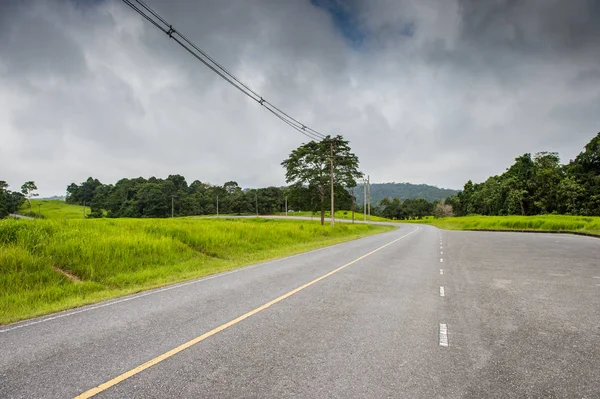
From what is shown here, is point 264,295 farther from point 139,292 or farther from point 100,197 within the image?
point 100,197

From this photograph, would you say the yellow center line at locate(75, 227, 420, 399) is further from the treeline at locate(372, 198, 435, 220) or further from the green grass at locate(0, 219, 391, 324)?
the treeline at locate(372, 198, 435, 220)

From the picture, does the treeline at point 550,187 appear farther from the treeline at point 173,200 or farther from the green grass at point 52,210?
the green grass at point 52,210

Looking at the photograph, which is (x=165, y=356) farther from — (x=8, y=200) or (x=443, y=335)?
(x=8, y=200)

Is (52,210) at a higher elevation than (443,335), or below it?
higher

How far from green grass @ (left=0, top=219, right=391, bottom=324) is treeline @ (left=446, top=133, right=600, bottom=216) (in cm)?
7837

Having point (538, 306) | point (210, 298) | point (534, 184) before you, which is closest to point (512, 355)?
point (538, 306)

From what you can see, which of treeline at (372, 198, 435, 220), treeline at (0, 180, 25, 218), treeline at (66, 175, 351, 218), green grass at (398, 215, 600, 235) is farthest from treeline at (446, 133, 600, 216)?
treeline at (0, 180, 25, 218)

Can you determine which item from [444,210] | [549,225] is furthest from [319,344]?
[444,210]

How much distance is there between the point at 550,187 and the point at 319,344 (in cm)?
9325

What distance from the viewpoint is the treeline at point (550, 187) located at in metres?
65.4

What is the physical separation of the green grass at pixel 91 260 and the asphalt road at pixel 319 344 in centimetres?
198

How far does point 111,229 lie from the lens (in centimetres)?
1459

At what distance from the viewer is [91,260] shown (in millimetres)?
10906

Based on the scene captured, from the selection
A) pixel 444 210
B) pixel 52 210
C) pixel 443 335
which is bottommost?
pixel 443 335
